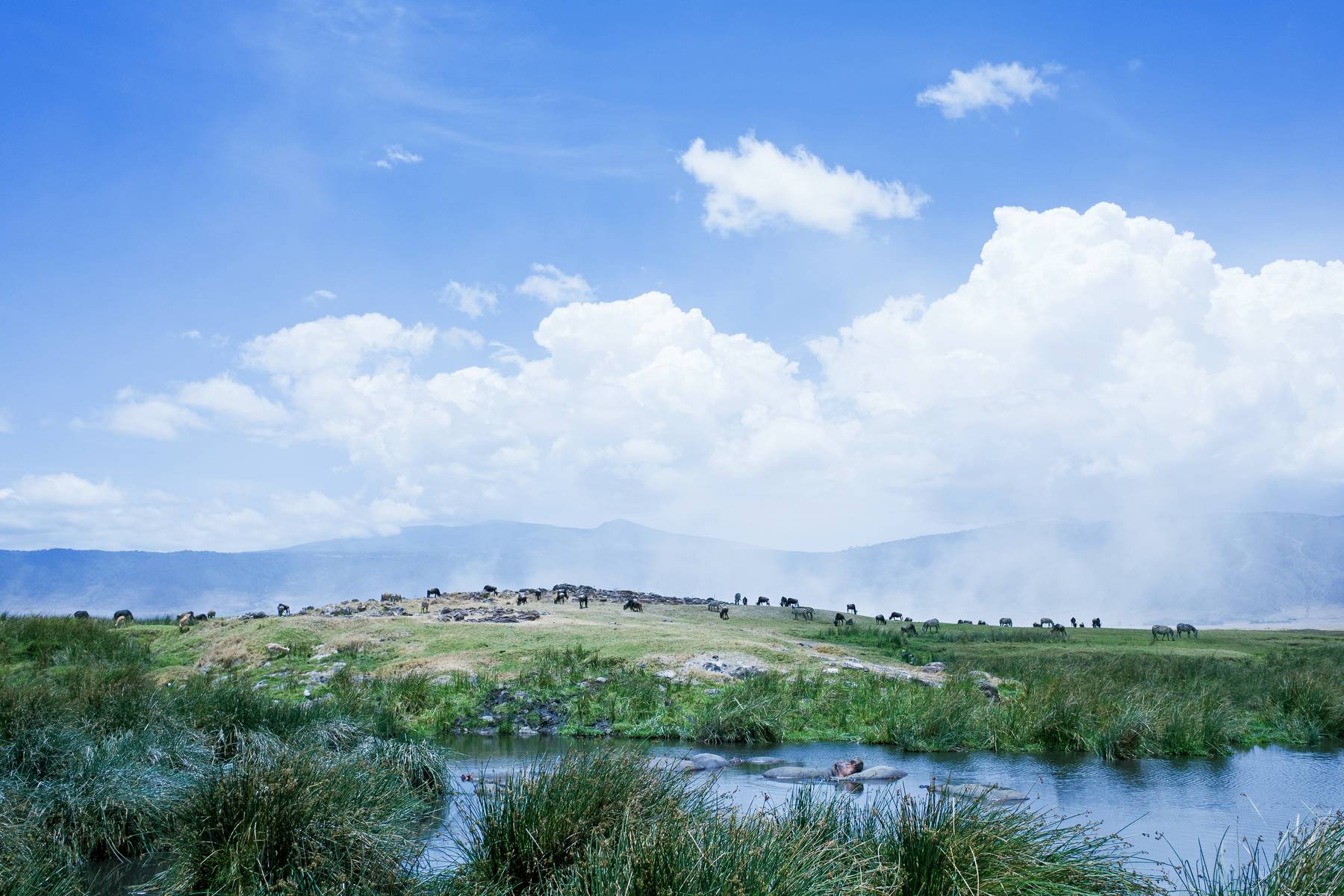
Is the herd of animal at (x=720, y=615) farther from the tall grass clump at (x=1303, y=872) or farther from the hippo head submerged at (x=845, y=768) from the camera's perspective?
the tall grass clump at (x=1303, y=872)

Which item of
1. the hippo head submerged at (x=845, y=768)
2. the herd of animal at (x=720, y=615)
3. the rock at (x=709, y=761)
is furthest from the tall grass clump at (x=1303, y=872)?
the herd of animal at (x=720, y=615)

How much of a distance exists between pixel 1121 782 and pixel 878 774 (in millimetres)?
4327

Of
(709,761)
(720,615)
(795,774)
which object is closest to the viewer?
(795,774)

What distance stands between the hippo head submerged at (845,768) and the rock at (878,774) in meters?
0.08

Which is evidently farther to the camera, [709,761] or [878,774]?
[709,761]

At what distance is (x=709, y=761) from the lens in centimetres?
1659

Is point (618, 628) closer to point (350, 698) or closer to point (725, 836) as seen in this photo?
point (350, 698)

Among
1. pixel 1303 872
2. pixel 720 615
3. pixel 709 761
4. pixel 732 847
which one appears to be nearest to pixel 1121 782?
pixel 709 761

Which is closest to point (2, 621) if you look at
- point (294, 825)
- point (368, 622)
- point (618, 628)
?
point (368, 622)

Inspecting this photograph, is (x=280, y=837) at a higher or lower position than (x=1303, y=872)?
lower

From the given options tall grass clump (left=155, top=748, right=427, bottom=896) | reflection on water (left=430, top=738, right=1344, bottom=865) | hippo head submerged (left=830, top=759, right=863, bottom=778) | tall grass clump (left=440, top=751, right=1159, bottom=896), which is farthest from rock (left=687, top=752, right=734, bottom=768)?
tall grass clump (left=155, top=748, right=427, bottom=896)

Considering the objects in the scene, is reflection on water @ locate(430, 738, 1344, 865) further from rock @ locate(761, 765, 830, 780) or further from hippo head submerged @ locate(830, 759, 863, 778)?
hippo head submerged @ locate(830, 759, 863, 778)

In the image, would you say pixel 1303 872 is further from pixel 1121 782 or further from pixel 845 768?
pixel 1121 782

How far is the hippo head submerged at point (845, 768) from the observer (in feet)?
50.4
